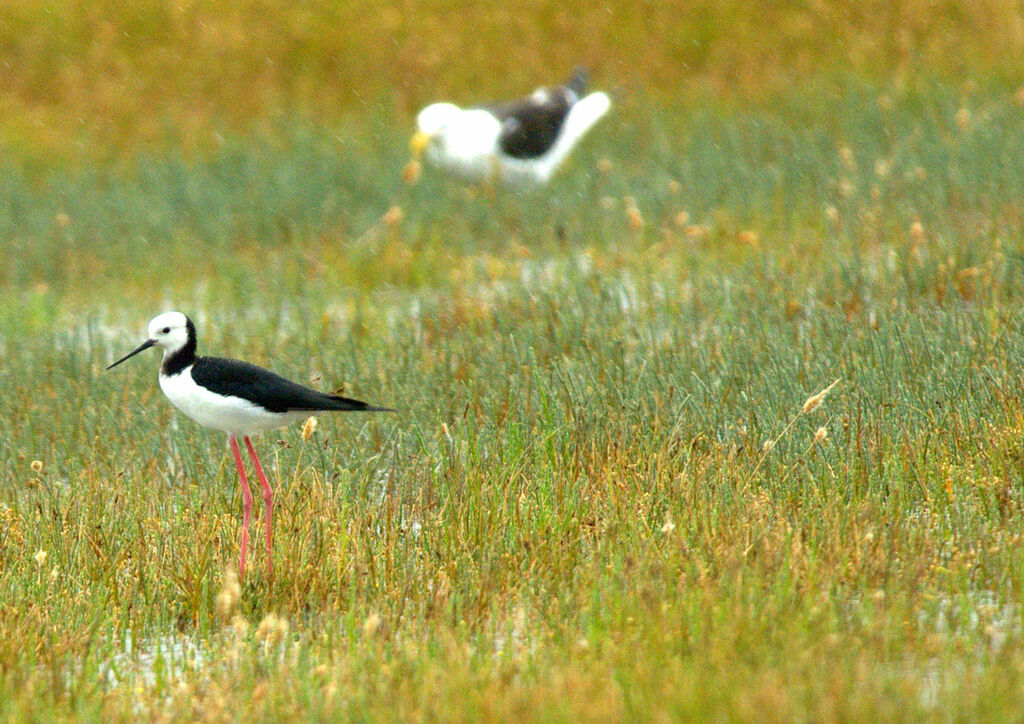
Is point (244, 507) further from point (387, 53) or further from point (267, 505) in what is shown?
point (387, 53)

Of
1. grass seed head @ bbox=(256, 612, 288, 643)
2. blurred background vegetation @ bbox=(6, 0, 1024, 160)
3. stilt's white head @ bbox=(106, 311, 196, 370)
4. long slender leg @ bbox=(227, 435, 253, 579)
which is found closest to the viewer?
grass seed head @ bbox=(256, 612, 288, 643)

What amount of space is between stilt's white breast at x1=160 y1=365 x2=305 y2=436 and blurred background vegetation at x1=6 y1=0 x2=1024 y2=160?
400 inches

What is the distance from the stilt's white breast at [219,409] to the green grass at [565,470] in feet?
1.04

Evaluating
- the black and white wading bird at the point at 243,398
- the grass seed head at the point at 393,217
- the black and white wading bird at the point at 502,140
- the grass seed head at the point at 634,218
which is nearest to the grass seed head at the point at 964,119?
the grass seed head at the point at 634,218

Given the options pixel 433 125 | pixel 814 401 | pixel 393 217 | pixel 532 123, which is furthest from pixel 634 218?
pixel 814 401

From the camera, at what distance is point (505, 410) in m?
6.41

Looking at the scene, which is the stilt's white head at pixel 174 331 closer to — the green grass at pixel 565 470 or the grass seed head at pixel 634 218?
the green grass at pixel 565 470

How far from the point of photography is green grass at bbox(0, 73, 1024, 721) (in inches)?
138

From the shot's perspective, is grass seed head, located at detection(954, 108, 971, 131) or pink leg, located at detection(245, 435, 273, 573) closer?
pink leg, located at detection(245, 435, 273, 573)

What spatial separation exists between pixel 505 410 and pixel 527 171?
261 inches

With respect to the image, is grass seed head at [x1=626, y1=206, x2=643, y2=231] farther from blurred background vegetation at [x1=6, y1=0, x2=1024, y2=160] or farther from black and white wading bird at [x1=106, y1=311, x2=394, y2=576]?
black and white wading bird at [x1=106, y1=311, x2=394, y2=576]

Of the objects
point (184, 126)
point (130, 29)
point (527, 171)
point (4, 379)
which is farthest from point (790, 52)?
point (4, 379)

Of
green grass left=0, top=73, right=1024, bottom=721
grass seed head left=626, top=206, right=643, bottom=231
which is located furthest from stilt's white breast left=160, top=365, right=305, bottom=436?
grass seed head left=626, top=206, right=643, bottom=231

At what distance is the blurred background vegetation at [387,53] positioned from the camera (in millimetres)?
15203
